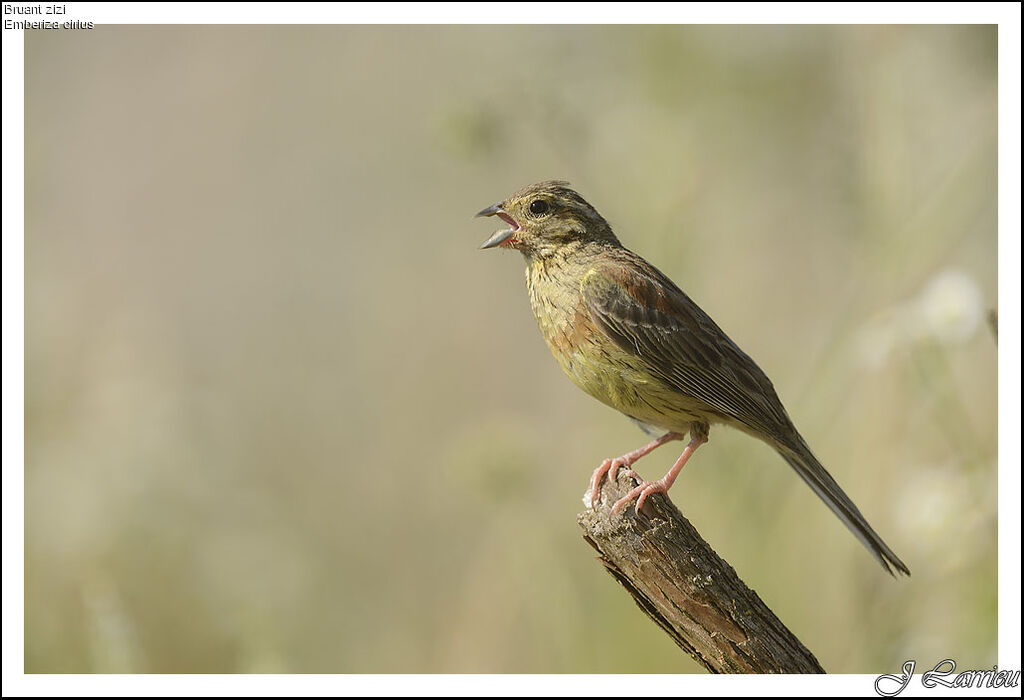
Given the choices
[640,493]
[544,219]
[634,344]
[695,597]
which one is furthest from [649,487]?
[544,219]

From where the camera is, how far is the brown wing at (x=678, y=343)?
4.25 metres

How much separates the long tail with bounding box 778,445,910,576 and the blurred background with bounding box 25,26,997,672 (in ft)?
1.49

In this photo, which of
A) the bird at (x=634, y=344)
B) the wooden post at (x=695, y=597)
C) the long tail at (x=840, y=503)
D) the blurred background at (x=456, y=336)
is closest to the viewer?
the wooden post at (x=695, y=597)

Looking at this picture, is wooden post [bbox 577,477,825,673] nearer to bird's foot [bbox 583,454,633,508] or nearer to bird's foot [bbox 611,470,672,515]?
bird's foot [bbox 611,470,672,515]

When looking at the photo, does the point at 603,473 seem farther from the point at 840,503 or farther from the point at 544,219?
the point at 544,219

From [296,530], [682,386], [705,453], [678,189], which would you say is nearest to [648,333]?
[682,386]

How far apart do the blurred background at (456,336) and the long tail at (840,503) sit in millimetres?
453

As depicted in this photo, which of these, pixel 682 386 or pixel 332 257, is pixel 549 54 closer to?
pixel 682 386

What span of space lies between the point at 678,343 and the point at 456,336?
364 centimetres

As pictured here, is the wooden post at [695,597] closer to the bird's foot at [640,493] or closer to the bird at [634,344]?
the bird's foot at [640,493]

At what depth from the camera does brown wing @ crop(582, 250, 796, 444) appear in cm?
425

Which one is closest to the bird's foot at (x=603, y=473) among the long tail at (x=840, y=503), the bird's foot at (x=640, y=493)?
the bird's foot at (x=640, y=493)

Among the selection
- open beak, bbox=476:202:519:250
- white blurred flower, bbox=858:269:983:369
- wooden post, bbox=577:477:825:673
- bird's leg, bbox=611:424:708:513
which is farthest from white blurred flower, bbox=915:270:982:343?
open beak, bbox=476:202:519:250

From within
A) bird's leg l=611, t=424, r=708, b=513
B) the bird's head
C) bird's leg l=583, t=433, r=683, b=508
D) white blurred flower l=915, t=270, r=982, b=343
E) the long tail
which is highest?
the bird's head
